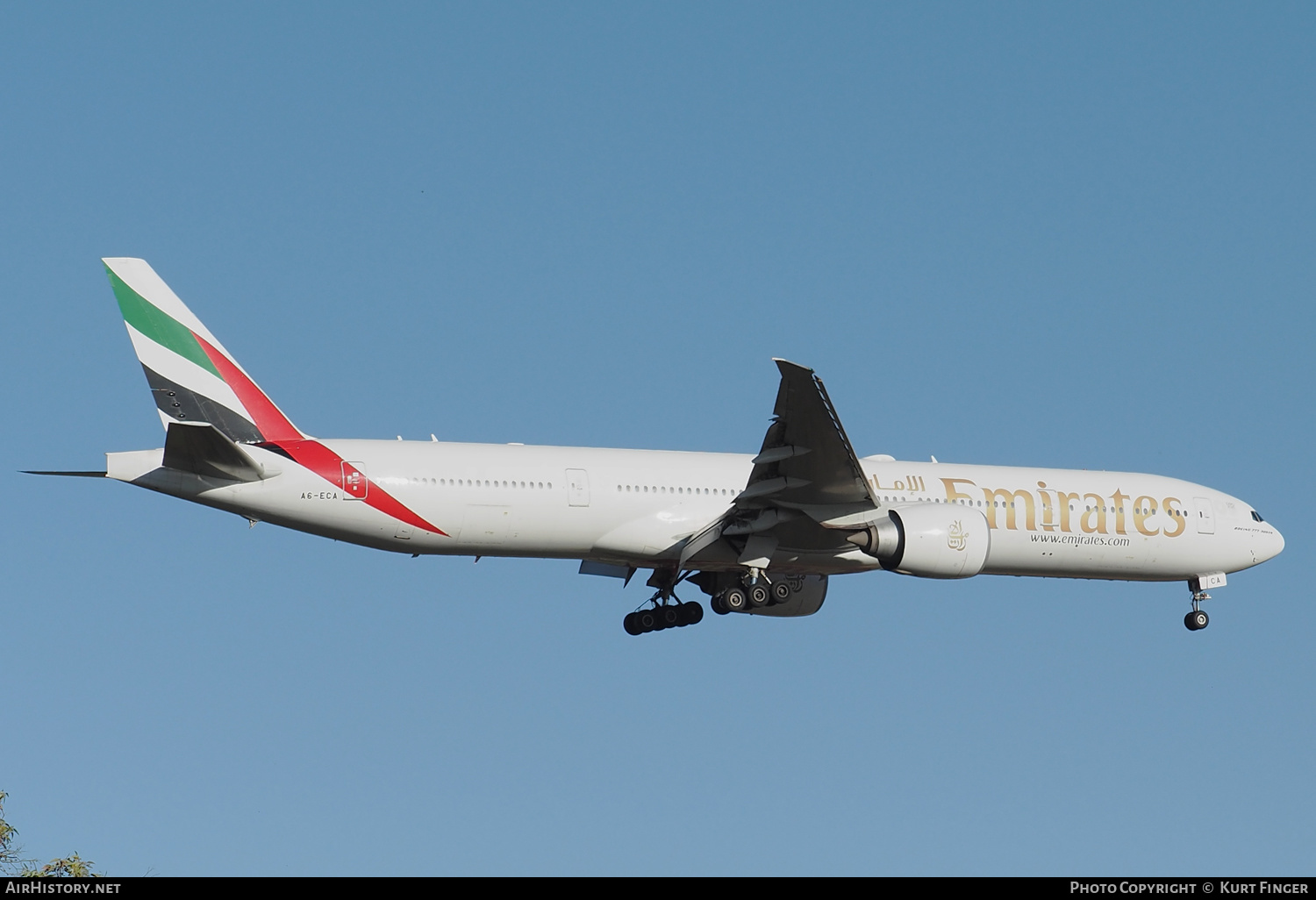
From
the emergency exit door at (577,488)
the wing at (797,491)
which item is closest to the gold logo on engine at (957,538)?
the wing at (797,491)

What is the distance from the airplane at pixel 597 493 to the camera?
92.0ft

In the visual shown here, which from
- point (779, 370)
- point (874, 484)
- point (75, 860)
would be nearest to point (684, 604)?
point (874, 484)

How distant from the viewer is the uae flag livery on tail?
95.9ft

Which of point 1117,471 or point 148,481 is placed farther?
point 1117,471

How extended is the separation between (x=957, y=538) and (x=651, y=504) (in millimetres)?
5882

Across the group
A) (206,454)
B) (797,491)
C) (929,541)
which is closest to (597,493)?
(797,491)

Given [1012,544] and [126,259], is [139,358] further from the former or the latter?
[1012,544]

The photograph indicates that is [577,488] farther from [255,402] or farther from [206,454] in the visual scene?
[206,454]

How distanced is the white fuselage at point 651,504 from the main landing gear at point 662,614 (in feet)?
9.00

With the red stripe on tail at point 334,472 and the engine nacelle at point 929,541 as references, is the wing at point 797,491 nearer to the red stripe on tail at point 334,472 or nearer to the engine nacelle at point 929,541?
the engine nacelle at point 929,541

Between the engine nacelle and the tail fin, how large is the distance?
36.4ft

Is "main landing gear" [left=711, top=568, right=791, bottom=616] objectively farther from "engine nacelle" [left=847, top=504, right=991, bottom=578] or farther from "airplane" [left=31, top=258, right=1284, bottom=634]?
"engine nacelle" [left=847, top=504, right=991, bottom=578]

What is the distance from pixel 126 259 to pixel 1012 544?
18535 mm
